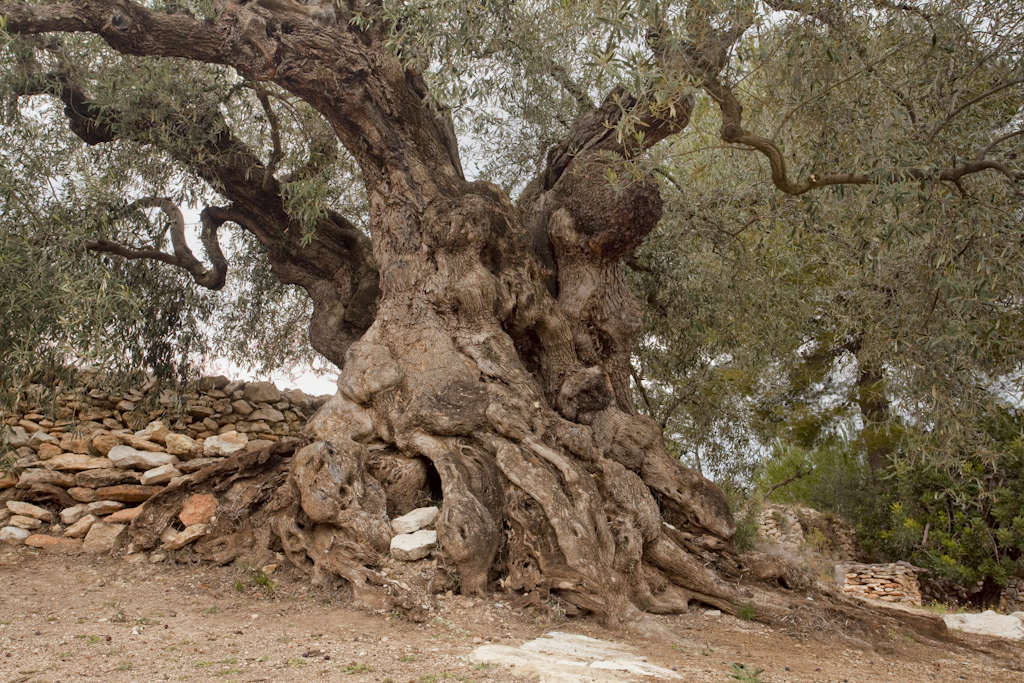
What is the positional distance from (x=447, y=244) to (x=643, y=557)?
3730mm

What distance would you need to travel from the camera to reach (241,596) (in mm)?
6086

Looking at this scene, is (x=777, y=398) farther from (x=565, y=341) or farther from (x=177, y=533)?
(x=177, y=533)

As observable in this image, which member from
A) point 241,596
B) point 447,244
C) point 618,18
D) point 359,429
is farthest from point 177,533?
point 618,18

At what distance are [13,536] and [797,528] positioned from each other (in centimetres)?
1361

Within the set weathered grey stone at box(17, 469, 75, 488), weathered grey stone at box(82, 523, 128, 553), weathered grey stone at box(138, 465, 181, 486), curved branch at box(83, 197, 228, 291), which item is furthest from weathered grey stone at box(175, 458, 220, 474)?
curved branch at box(83, 197, 228, 291)

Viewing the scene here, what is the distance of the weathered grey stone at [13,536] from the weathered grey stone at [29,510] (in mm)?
230

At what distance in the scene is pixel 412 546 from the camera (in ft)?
19.2

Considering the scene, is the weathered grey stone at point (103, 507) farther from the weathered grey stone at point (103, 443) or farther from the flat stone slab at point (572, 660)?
the flat stone slab at point (572, 660)

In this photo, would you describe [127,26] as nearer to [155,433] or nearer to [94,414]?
[155,433]

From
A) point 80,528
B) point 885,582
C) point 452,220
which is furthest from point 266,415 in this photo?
point 885,582

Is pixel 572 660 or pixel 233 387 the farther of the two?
pixel 233 387

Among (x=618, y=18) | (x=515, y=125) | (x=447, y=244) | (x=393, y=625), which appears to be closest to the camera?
(x=618, y=18)

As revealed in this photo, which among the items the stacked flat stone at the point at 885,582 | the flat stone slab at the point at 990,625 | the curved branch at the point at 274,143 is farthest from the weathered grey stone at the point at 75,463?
the stacked flat stone at the point at 885,582

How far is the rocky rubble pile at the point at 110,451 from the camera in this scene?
298 inches
